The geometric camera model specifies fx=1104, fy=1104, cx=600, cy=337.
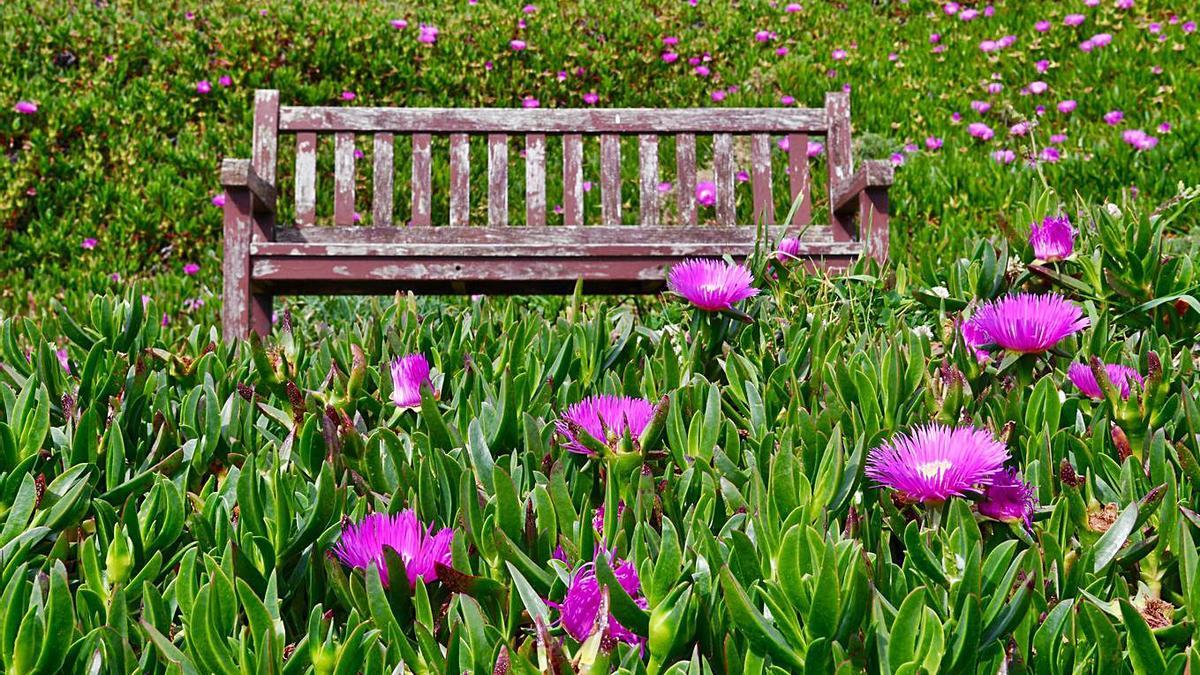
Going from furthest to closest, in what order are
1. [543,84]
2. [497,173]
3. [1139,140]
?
[543,84], [1139,140], [497,173]

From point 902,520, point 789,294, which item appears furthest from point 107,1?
point 902,520

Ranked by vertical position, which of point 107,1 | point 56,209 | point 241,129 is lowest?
point 56,209

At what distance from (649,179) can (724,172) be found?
0.24 meters

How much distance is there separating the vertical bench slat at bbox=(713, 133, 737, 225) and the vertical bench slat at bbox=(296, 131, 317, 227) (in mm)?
1247

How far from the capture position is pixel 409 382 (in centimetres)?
90

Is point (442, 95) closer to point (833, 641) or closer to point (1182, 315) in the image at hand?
point (1182, 315)

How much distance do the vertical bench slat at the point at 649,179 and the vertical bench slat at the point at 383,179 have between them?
0.79 meters

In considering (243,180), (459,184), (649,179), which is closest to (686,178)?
(649,179)

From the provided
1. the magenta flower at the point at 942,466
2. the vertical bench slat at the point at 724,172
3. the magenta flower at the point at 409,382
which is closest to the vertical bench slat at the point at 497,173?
the vertical bench slat at the point at 724,172

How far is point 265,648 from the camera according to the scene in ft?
1.61

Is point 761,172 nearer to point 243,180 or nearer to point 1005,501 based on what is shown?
point 243,180

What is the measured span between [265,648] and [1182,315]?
0.97 meters

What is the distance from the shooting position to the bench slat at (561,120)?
3447mm

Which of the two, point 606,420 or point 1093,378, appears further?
point 1093,378
